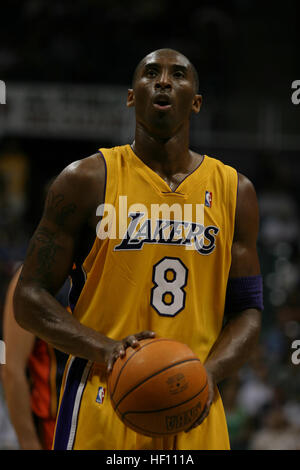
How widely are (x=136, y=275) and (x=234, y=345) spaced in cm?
47

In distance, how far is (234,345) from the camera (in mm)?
2547

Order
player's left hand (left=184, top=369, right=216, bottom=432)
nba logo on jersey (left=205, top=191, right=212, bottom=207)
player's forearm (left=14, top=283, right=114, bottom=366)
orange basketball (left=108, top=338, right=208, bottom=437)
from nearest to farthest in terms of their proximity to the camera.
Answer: orange basketball (left=108, top=338, right=208, bottom=437)
player's left hand (left=184, top=369, right=216, bottom=432)
player's forearm (left=14, top=283, right=114, bottom=366)
nba logo on jersey (left=205, top=191, right=212, bottom=207)

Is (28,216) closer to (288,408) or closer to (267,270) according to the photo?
(267,270)

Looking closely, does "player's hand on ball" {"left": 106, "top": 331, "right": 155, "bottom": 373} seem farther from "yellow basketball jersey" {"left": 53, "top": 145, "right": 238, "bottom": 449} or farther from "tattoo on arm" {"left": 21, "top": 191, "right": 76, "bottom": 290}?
"tattoo on arm" {"left": 21, "top": 191, "right": 76, "bottom": 290}

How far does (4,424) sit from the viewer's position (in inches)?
241

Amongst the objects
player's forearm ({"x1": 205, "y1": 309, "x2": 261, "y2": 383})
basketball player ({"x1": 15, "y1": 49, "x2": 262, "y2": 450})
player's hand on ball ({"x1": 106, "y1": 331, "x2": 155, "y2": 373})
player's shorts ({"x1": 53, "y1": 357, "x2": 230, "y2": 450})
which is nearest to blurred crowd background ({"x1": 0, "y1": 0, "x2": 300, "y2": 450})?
player's forearm ({"x1": 205, "y1": 309, "x2": 261, "y2": 383})

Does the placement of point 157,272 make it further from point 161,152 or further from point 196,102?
point 196,102

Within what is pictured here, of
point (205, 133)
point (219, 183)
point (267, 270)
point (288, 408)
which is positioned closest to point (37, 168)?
point (205, 133)

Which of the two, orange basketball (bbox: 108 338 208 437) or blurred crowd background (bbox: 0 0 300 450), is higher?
blurred crowd background (bbox: 0 0 300 450)

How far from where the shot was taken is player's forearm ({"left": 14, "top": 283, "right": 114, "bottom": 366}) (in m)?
2.35

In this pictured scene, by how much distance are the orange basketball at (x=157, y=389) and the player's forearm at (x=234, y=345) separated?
257mm

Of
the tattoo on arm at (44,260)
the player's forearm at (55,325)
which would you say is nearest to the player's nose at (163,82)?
the tattoo on arm at (44,260)

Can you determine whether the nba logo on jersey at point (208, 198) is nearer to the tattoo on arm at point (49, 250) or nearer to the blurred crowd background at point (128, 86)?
the tattoo on arm at point (49, 250)

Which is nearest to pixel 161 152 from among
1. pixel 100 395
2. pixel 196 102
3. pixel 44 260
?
pixel 196 102
